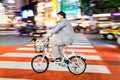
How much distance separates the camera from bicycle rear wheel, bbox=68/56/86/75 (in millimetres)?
7113

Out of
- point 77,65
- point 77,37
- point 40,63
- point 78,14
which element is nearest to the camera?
point 77,65

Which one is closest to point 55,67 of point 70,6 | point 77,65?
point 77,65

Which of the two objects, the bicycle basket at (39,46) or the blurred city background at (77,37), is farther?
the blurred city background at (77,37)

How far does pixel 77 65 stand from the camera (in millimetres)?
7164

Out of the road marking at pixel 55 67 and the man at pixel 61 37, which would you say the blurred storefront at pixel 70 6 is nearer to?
the road marking at pixel 55 67

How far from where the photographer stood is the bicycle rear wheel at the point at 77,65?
711 centimetres

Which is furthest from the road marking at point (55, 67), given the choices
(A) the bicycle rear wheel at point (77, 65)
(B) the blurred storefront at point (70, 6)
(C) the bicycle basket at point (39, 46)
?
(B) the blurred storefront at point (70, 6)

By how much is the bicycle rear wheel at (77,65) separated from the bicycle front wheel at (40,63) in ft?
2.31

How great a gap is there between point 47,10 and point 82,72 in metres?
31.5

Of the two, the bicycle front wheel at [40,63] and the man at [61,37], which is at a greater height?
the man at [61,37]

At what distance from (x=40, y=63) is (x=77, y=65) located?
1.05 metres

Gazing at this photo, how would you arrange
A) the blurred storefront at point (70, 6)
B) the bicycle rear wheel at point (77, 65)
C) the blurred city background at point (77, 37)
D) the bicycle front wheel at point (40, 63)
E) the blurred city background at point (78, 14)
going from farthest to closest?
the blurred storefront at point (70, 6) < the blurred city background at point (78, 14) < the blurred city background at point (77, 37) < the bicycle front wheel at point (40, 63) < the bicycle rear wheel at point (77, 65)

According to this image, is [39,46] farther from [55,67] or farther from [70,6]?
[70,6]

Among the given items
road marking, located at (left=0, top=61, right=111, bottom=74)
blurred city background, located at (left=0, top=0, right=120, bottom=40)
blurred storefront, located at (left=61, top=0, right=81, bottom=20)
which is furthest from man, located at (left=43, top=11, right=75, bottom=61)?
blurred storefront, located at (left=61, top=0, right=81, bottom=20)
